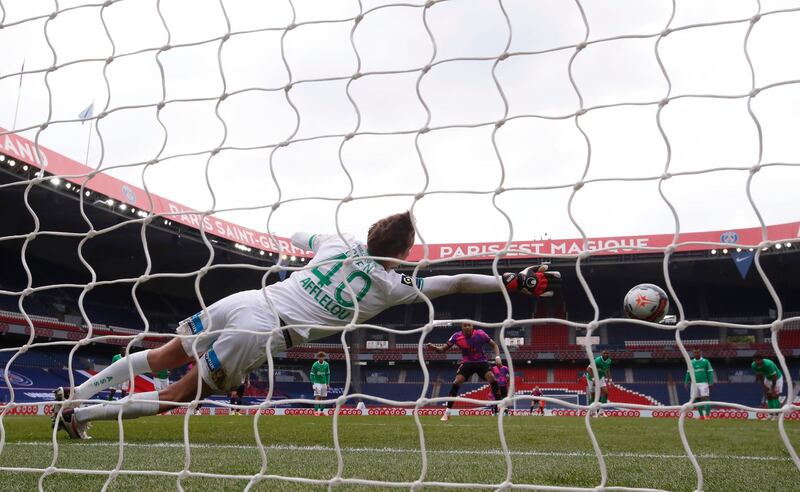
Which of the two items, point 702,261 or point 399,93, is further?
point 702,261

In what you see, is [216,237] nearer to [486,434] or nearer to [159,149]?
[486,434]

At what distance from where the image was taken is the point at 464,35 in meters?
2.92

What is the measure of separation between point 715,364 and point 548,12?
29.8 m

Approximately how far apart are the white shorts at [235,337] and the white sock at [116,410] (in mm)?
405

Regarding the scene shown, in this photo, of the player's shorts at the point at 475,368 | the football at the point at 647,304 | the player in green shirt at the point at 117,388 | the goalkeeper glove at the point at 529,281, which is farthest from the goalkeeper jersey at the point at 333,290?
the player's shorts at the point at 475,368

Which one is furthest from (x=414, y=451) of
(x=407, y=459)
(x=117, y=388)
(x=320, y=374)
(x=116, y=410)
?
(x=320, y=374)

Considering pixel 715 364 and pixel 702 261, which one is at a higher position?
pixel 702 261

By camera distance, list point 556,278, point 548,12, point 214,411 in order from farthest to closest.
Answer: point 214,411, point 556,278, point 548,12

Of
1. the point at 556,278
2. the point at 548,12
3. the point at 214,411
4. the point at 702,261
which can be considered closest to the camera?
the point at 548,12

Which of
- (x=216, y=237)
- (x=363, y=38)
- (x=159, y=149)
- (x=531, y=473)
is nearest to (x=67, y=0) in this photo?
(x=159, y=149)

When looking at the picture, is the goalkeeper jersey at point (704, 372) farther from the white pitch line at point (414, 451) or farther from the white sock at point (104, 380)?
the white sock at point (104, 380)

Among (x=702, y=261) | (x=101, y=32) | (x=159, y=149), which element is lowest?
(x=159, y=149)

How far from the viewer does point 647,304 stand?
3.93 meters

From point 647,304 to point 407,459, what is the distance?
1.93 meters
